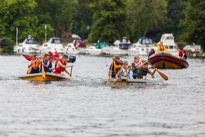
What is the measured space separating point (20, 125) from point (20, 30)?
86922mm

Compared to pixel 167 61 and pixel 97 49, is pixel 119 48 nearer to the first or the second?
pixel 97 49

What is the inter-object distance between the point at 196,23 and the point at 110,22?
2352 cm

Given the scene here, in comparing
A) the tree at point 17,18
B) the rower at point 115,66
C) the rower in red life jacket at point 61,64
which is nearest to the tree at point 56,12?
the tree at point 17,18

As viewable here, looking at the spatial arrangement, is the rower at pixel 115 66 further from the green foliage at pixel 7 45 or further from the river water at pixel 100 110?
the green foliage at pixel 7 45

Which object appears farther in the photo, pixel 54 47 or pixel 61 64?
pixel 54 47

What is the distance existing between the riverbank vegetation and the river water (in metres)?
51.0

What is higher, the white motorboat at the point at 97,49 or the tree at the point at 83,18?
the tree at the point at 83,18

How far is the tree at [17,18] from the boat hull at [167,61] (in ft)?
201

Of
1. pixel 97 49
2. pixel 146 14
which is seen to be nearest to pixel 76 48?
pixel 97 49

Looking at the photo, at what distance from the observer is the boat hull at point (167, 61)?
129 ft

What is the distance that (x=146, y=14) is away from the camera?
100m

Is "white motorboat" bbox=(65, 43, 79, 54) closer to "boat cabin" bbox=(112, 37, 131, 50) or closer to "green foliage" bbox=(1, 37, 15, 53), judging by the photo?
"boat cabin" bbox=(112, 37, 131, 50)

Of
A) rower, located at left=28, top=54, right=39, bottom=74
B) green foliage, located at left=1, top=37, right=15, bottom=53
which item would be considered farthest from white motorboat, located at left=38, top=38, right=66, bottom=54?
rower, located at left=28, top=54, right=39, bottom=74

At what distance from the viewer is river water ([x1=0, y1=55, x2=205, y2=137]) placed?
13.5 m
